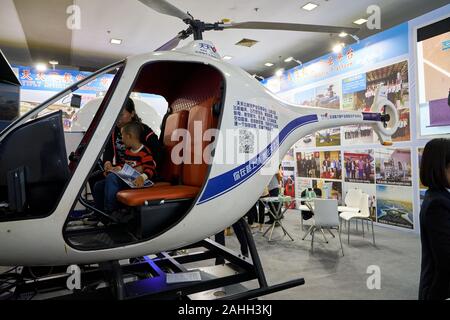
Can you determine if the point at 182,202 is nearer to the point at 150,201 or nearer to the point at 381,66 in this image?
the point at 150,201

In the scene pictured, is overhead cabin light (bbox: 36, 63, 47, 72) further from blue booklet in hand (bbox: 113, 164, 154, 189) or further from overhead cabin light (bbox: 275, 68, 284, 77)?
blue booklet in hand (bbox: 113, 164, 154, 189)

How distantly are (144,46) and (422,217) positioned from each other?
695 cm

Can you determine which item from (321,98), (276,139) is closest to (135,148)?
(276,139)

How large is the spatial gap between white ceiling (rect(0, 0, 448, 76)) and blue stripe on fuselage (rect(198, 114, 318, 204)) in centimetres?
398

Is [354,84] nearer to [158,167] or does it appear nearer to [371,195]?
[371,195]

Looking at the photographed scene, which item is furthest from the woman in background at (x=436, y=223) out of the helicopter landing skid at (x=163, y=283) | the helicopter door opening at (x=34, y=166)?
the helicopter door opening at (x=34, y=166)

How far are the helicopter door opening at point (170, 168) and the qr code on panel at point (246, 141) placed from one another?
20 cm

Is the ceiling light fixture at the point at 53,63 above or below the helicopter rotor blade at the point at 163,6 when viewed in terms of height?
above

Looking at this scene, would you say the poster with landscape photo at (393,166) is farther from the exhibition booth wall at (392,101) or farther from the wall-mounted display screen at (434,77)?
the wall-mounted display screen at (434,77)

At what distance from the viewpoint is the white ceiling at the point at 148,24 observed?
17.3ft

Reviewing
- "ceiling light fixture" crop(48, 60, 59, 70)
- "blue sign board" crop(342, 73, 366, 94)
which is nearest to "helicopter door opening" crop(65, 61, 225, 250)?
"blue sign board" crop(342, 73, 366, 94)

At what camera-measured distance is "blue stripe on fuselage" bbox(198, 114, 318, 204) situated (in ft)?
5.75

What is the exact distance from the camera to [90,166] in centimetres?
147

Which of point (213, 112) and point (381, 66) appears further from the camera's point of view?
point (381, 66)
